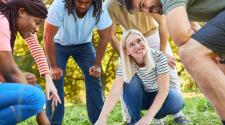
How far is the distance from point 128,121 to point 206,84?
216 centimetres

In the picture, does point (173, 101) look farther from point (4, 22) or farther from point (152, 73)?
point (4, 22)

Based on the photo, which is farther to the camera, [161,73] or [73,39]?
[73,39]

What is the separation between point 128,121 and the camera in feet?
16.2

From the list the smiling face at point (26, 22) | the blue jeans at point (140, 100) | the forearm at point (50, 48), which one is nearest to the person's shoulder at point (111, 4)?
the forearm at point (50, 48)

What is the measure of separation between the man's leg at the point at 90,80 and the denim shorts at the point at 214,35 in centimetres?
225

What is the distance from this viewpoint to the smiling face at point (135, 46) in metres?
4.55

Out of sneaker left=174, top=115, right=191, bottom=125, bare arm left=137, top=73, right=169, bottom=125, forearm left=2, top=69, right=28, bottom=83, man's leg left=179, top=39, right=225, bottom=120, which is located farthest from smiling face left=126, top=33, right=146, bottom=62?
man's leg left=179, top=39, right=225, bottom=120

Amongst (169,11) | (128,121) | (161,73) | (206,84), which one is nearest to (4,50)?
(169,11)

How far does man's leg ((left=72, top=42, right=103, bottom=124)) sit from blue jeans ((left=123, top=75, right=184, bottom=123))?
1.57 ft

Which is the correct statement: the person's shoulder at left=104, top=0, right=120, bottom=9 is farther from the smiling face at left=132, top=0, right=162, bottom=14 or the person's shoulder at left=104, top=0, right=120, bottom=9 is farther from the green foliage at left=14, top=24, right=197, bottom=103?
the green foliage at left=14, top=24, right=197, bottom=103

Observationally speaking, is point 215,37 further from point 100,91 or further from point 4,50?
point 100,91

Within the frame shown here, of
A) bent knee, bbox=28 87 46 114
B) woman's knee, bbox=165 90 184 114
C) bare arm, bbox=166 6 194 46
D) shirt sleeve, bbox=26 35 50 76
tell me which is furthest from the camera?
woman's knee, bbox=165 90 184 114

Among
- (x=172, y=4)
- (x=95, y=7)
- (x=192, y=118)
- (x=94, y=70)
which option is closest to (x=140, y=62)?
(x=94, y=70)

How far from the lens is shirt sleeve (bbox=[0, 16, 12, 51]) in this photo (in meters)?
3.30
